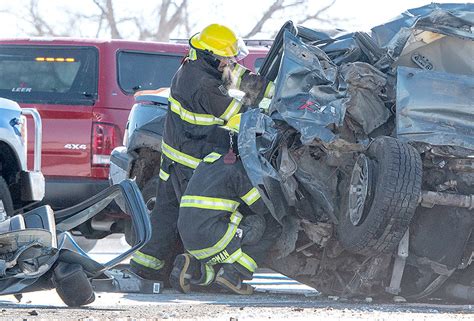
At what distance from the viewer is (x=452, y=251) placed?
8320 mm

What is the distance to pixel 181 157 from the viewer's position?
9258 mm

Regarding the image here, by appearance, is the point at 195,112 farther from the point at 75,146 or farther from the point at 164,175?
the point at 75,146

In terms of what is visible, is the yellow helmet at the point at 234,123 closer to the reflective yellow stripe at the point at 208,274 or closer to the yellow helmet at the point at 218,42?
the yellow helmet at the point at 218,42

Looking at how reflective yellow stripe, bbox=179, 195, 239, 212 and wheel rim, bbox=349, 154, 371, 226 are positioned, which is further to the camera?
reflective yellow stripe, bbox=179, 195, 239, 212

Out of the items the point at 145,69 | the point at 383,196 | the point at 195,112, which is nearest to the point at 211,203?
the point at 195,112

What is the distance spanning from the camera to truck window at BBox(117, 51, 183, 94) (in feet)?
40.7

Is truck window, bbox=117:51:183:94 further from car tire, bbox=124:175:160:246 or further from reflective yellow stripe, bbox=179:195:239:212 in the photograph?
reflective yellow stripe, bbox=179:195:239:212

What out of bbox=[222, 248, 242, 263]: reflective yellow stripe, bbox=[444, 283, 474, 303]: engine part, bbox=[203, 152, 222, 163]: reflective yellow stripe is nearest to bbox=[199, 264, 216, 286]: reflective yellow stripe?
bbox=[222, 248, 242, 263]: reflective yellow stripe

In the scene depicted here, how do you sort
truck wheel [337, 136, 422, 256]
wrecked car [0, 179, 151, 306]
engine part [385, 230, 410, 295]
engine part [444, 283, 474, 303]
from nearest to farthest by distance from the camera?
1. wrecked car [0, 179, 151, 306]
2. truck wheel [337, 136, 422, 256]
3. engine part [385, 230, 410, 295]
4. engine part [444, 283, 474, 303]

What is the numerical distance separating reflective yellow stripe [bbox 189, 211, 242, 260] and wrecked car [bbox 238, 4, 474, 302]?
0.31m

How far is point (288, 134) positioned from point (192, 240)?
1009 millimetres

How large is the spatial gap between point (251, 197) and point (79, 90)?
3988 mm

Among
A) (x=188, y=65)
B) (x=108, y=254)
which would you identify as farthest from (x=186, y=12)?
(x=188, y=65)

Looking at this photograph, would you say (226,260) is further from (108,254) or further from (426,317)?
(108,254)
